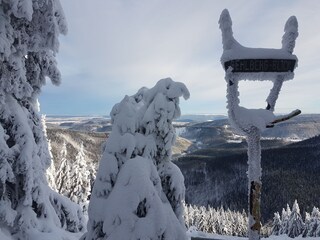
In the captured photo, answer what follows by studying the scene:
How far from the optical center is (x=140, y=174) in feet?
19.7

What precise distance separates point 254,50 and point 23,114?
481 centimetres

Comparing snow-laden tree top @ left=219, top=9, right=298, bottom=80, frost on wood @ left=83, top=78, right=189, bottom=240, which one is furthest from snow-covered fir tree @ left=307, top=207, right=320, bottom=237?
snow-laden tree top @ left=219, top=9, right=298, bottom=80

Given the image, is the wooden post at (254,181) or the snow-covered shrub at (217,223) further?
the snow-covered shrub at (217,223)

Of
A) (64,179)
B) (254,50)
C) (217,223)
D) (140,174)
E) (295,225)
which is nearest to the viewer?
(254,50)

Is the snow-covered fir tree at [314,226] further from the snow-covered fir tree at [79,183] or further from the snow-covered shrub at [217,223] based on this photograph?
the snow-covered fir tree at [79,183]

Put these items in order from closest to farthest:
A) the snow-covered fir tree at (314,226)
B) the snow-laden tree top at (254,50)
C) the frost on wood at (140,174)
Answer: the snow-laden tree top at (254,50) → the frost on wood at (140,174) → the snow-covered fir tree at (314,226)

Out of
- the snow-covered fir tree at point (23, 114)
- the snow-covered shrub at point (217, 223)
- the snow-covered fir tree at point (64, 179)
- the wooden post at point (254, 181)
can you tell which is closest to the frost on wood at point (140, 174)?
the wooden post at point (254, 181)

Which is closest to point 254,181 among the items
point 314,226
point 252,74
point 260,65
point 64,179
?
point 252,74

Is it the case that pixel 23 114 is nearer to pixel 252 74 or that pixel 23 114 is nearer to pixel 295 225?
pixel 252 74

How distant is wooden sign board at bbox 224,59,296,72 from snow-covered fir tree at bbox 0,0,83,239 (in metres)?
3.85

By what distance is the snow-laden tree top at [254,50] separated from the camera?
523 cm

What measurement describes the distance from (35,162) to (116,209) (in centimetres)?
249

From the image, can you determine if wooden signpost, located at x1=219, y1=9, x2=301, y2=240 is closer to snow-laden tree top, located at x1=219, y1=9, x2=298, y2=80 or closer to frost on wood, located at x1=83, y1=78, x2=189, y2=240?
snow-laden tree top, located at x1=219, y1=9, x2=298, y2=80

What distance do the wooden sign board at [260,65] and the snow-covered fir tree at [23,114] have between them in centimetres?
385
